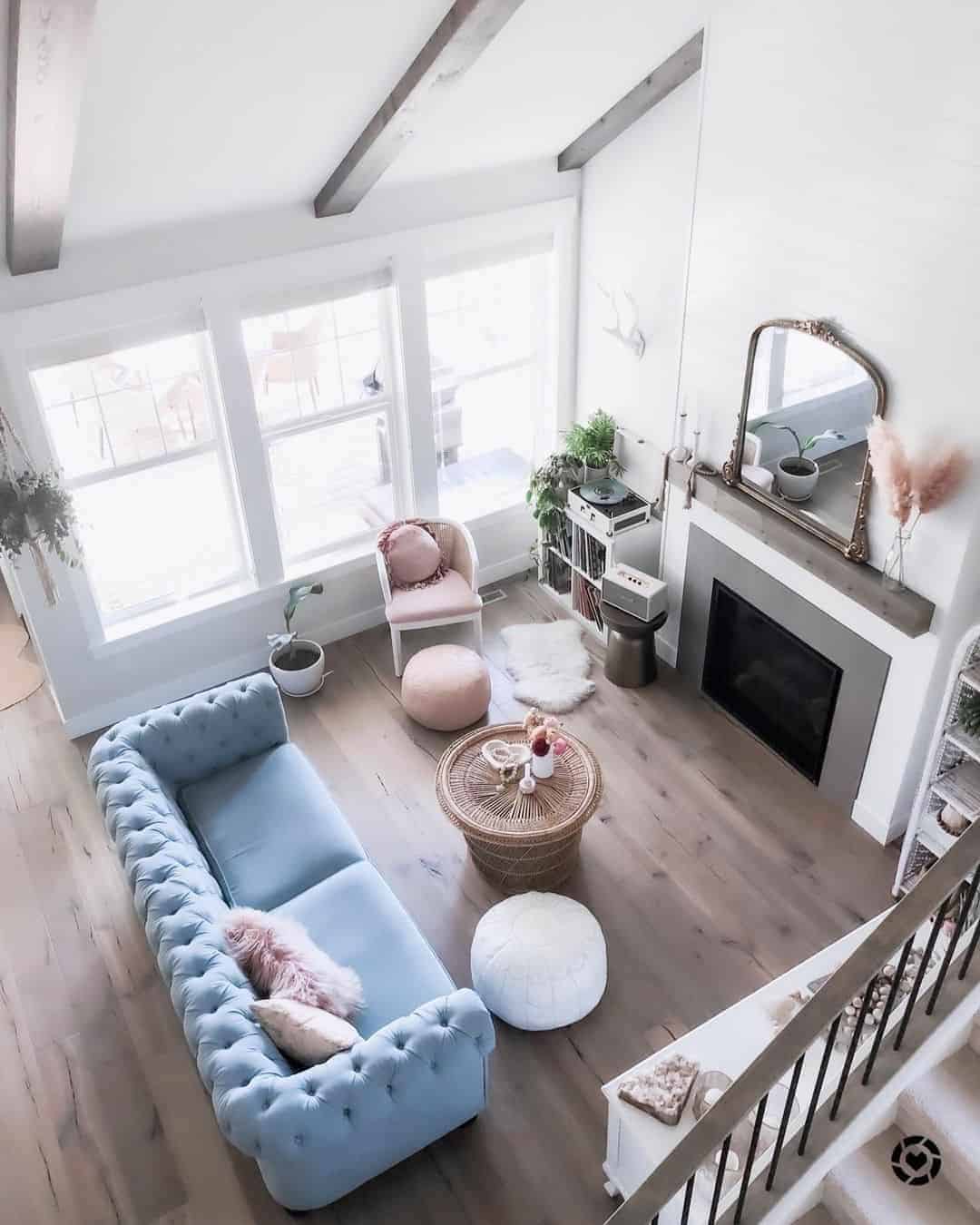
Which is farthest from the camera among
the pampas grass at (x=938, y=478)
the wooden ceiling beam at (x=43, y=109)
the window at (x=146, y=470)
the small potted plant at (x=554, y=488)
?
the small potted plant at (x=554, y=488)

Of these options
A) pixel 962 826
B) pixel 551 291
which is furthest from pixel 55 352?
pixel 962 826

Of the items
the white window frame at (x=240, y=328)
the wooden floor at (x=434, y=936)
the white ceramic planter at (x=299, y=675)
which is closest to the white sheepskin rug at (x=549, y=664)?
the wooden floor at (x=434, y=936)

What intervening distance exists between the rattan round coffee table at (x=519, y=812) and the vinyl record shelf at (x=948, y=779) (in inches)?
50.3

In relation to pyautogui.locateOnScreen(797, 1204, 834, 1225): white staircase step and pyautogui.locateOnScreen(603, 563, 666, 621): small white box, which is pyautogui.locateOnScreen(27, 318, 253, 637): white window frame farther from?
pyautogui.locateOnScreen(797, 1204, 834, 1225): white staircase step

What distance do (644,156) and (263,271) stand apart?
188cm

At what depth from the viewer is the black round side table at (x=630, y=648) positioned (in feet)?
18.0

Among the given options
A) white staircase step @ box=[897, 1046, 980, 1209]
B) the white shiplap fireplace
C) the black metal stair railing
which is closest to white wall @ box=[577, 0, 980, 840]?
the white shiplap fireplace

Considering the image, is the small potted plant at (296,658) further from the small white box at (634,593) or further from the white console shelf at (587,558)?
the small white box at (634,593)

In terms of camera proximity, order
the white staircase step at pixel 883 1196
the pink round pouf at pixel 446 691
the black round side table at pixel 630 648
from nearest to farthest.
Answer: the white staircase step at pixel 883 1196 → the pink round pouf at pixel 446 691 → the black round side table at pixel 630 648

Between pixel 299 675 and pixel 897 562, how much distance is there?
3.02 metres

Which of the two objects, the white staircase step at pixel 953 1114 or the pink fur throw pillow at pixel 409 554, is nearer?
the white staircase step at pixel 953 1114

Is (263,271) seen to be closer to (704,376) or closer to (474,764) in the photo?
(704,376)

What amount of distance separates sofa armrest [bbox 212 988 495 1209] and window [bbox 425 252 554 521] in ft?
11.7

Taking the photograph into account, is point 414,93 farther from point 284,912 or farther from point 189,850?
point 284,912
